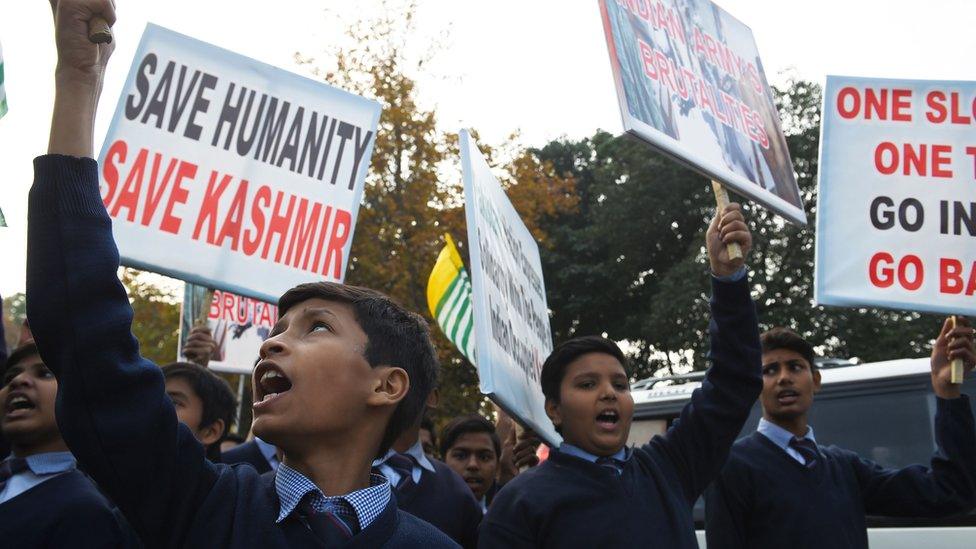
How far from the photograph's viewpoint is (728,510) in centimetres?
363

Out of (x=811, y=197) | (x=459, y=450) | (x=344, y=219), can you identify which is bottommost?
(x=459, y=450)

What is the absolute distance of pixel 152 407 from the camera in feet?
5.49

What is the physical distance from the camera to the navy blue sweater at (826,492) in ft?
11.6

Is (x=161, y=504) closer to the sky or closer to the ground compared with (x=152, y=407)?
closer to the ground

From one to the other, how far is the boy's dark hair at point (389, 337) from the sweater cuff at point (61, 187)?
0.50m

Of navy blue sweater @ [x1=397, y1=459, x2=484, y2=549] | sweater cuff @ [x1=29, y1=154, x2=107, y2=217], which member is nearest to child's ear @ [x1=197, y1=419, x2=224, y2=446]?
navy blue sweater @ [x1=397, y1=459, x2=484, y2=549]

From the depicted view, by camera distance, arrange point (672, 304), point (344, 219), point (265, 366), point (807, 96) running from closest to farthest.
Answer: point (265, 366), point (344, 219), point (672, 304), point (807, 96)

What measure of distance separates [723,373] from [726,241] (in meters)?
0.39

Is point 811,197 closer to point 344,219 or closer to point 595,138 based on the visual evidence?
point 595,138

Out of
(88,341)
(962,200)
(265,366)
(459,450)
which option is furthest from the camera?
(459,450)

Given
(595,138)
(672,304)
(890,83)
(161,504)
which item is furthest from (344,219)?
(595,138)

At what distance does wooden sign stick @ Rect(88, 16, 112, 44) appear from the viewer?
1.66 m

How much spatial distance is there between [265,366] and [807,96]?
80.3 feet

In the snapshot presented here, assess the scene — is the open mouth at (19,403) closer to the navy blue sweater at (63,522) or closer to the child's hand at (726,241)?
the navy blue sweater at (63,522)
